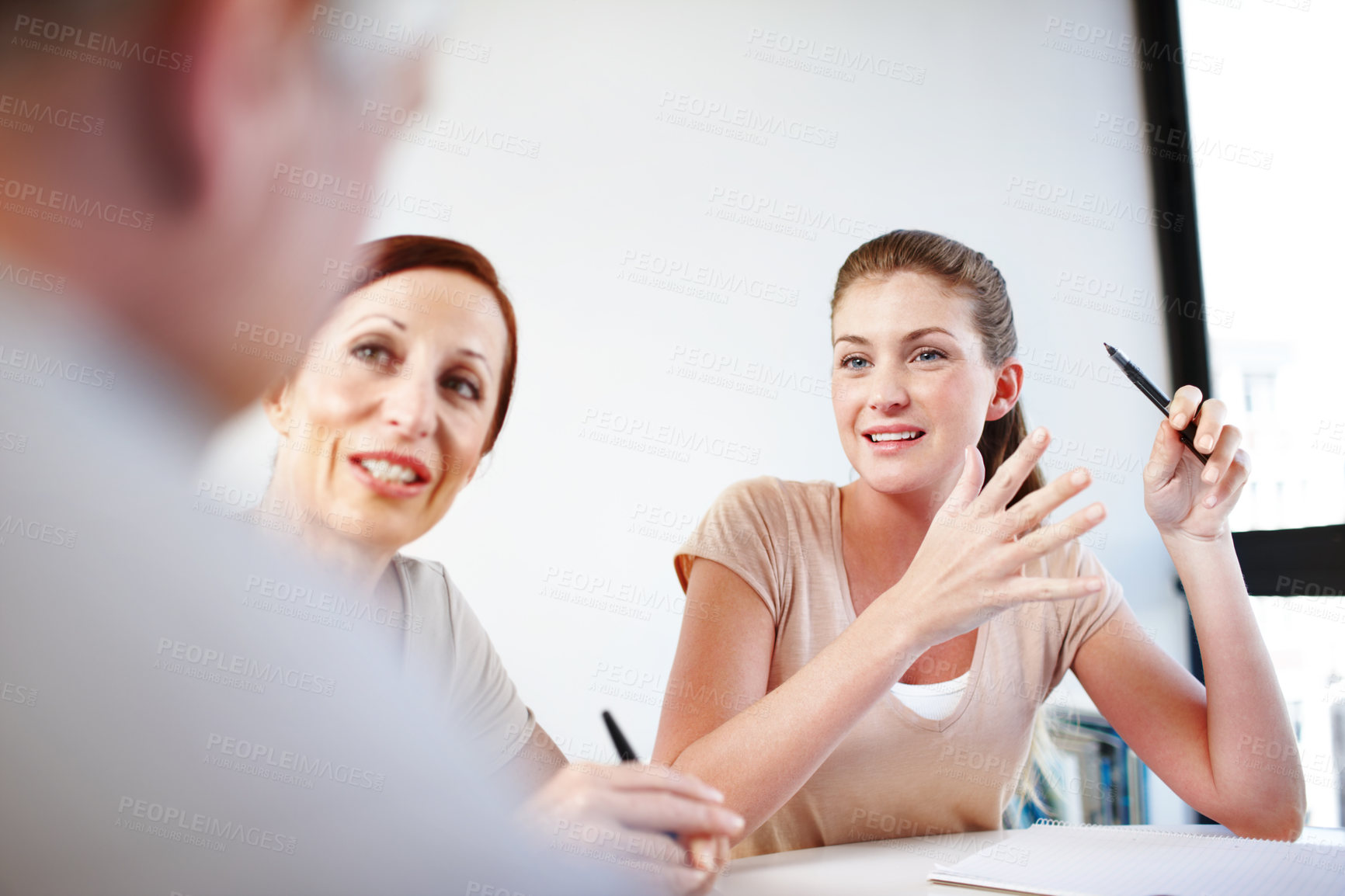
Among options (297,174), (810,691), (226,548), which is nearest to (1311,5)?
(810,691)

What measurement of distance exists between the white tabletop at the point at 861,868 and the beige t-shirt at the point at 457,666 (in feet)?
0.62

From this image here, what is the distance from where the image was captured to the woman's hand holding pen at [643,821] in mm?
536

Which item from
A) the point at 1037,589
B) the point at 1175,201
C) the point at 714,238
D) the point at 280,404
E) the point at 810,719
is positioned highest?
the point at 1175,201

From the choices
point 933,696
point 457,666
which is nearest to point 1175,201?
point 933,696

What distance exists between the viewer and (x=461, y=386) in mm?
620

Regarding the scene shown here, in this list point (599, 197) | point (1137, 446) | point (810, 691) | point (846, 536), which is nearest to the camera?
point (810, 691)

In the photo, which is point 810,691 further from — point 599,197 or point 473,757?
point 599,197

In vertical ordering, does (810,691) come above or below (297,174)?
below

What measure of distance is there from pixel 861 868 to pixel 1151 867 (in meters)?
0.21

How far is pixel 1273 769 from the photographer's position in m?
0.80

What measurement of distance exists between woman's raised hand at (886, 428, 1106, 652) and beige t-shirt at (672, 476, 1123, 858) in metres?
0.19

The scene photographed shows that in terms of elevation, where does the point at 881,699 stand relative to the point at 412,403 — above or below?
below

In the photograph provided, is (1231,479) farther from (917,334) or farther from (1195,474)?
(917,334)

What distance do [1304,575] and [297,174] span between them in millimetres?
1477
